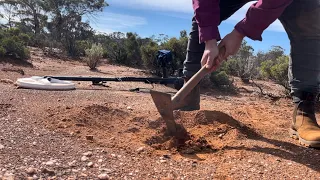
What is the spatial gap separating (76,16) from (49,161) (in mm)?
15767

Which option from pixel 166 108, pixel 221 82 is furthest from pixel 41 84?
pixel 221 82

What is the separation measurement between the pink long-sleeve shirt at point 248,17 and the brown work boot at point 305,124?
0.67 meters

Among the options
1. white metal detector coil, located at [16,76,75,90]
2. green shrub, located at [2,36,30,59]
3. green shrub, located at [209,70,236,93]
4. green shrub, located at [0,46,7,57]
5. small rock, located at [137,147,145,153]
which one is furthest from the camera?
green shrub, located at [2,36,30,59]

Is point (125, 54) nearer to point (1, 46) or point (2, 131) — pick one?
point (1, 46)

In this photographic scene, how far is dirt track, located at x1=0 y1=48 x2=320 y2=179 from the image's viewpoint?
5.81 feet

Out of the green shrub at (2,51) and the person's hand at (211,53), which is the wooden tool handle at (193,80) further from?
the green shrub at (2,51)

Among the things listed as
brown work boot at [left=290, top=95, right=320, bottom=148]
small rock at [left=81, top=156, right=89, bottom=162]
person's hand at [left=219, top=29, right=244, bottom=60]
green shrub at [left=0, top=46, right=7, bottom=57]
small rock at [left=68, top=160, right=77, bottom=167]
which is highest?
person's hand at [left=219, top=29, right=244, bottom=60]

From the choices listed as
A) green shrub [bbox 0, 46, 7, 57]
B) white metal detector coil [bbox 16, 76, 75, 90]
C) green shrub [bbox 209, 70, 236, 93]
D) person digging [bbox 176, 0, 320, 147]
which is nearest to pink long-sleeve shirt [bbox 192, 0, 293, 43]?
person digging [bbox 176, 0, 320, 147]

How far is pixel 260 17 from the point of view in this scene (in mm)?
2133

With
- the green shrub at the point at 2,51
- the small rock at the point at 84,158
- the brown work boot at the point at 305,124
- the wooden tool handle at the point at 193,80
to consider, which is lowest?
the small rock at the point at 84,158

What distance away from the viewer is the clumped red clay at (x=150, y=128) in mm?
2232

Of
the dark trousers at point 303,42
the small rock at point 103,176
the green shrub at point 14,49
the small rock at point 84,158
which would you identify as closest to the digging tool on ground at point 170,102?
the dark trousers at point 303,42

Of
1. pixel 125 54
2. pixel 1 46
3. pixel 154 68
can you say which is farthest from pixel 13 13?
pixel 154 68

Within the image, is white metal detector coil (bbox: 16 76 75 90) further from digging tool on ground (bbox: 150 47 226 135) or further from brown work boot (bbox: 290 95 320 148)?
brown work boot (bbox: 290 95 320 148)
